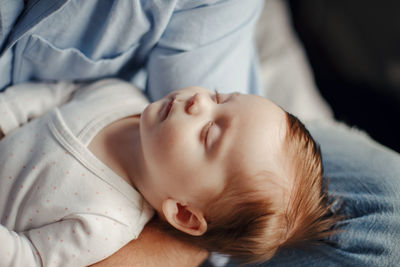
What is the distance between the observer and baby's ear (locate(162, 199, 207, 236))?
735 millimetres

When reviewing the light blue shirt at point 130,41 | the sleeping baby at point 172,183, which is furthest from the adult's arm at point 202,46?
the sleeping baby at point 172,183

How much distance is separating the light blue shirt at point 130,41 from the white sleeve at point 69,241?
341 millimetres

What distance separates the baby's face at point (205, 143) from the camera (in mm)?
711

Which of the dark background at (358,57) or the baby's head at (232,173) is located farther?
the dark background at (358,57)

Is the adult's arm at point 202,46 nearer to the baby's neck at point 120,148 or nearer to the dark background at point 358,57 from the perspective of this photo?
the baby's neck at point 120,148

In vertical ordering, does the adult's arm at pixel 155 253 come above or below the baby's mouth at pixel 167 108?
below

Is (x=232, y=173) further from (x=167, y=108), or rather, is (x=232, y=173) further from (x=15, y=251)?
(x=15, y=251)

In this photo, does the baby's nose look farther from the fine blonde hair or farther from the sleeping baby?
the fine blonde hair

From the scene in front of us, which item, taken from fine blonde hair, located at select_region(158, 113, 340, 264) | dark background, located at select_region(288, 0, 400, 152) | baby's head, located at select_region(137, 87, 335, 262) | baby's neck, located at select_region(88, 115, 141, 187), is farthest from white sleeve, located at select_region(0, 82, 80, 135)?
dark background, located at select_region(288, 0, 400, 152)

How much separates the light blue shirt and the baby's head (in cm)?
17

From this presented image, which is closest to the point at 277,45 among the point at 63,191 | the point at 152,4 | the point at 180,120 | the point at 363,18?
the point at 363,18

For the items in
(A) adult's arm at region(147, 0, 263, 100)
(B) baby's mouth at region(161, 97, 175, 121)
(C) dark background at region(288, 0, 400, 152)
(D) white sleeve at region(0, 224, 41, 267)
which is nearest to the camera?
(D) white sleeve at region(0, 224, 41, 267)

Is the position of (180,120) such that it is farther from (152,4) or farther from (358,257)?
(358,257)

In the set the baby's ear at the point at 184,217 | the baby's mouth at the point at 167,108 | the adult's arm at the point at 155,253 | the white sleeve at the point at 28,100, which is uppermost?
the baby's mouth at the point at 167,108
